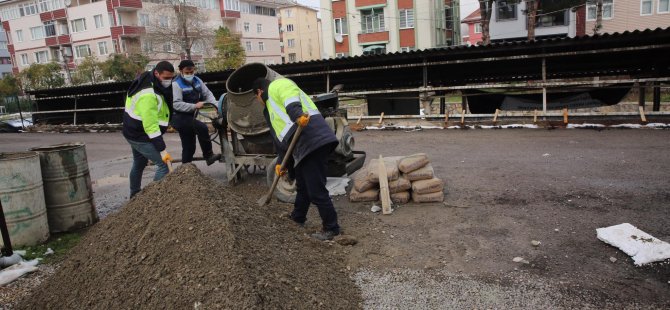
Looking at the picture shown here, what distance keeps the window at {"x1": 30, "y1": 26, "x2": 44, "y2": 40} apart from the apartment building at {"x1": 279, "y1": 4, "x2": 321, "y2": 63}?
1176 inches

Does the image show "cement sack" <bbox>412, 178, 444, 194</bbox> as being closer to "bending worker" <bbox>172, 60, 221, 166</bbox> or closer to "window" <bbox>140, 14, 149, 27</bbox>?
"bending worker" <bbox>172, 60, 221, 166</bbox>

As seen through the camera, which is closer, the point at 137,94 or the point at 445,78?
the point at 137,94

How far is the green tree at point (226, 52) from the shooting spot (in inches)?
1443

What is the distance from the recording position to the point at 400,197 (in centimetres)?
529

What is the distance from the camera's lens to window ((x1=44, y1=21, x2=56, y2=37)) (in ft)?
153

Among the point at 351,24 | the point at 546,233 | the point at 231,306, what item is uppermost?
the point at 351,24

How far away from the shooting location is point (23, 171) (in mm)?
4516

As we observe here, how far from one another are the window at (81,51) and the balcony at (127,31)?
4.72 metres

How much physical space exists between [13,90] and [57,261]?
40.6 meters

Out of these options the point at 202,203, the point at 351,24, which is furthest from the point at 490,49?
the point at 351,24

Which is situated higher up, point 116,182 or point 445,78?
point 445,78

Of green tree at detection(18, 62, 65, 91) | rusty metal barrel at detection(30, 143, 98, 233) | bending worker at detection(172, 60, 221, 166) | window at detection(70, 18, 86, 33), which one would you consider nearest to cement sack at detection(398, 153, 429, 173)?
bending worker at detection(172, 60, 221, 166)

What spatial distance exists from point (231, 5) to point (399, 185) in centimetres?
4885

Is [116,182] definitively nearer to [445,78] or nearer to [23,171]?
[23,171]
